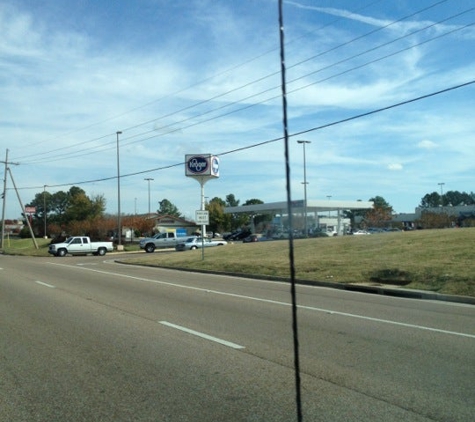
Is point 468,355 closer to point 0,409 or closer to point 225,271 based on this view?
point 0,409

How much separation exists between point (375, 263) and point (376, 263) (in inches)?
2.1

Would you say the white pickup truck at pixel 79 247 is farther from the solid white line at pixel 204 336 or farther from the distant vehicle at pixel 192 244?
the solid white line at pixel 204 336

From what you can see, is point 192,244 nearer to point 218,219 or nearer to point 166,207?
point 218,219

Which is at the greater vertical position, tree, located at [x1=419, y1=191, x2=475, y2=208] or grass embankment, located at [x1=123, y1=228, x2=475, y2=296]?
tree, located at [x1=419, y1=191, x2=475, y2=208]

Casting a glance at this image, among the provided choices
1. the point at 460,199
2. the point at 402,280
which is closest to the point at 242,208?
the point at 402,280

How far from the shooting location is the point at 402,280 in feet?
59.2

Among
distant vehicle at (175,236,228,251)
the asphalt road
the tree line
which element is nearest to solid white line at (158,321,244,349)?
the asphalt road

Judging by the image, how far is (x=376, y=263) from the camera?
70.6 ft

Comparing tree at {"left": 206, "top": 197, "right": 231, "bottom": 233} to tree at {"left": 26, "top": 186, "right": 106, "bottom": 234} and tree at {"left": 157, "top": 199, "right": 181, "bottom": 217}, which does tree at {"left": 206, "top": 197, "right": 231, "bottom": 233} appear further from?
tree at {"left": 157, "top": 199, "right": 181, "bottom": 217}

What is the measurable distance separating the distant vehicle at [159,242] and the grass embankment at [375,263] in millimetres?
19587

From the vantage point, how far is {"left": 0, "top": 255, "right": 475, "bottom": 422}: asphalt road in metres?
5.52

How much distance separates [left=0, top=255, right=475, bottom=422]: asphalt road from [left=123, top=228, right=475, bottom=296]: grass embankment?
3.40 m

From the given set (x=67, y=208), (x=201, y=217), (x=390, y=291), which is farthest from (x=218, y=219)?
(x=390, y=291)

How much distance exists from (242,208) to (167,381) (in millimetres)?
65413
